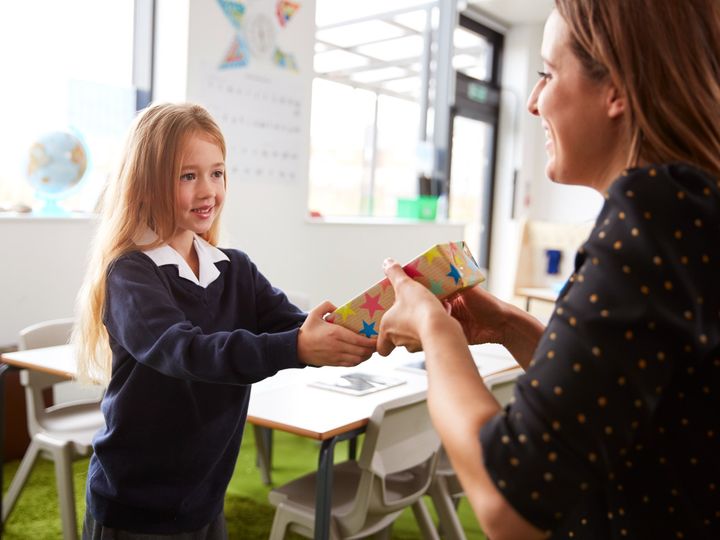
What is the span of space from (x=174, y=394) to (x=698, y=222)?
989mm

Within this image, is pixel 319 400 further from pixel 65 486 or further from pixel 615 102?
pixel 615 102

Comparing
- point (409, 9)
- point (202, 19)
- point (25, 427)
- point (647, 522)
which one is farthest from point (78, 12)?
point (647, 522)

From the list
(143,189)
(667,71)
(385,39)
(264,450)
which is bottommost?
(264,450)

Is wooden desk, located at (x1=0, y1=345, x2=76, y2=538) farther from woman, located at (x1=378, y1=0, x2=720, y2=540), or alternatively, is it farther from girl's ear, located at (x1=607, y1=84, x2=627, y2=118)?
girl's ear, located at (x1=607, y1=84, x2=627, y2=118)

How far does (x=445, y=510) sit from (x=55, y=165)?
7.56 ft

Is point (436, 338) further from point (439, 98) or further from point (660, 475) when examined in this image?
point (439, 98)

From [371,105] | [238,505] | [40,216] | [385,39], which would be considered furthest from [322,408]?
[385,39]

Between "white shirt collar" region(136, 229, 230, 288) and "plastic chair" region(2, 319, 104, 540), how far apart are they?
1.18 m

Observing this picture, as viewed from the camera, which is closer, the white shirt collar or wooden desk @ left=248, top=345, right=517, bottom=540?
the white shirt collar

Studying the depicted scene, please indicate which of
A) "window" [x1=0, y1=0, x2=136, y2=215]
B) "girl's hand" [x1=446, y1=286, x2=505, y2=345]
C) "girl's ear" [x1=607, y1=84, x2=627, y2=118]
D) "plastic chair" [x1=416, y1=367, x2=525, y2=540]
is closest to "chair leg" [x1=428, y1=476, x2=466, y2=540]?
"plastic chair" [x1=416, y1=367, x2=525, y2=540]

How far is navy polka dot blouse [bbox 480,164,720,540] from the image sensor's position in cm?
65

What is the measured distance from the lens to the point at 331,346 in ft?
4.01

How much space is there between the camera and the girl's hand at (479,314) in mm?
1201

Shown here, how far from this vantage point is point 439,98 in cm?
608
